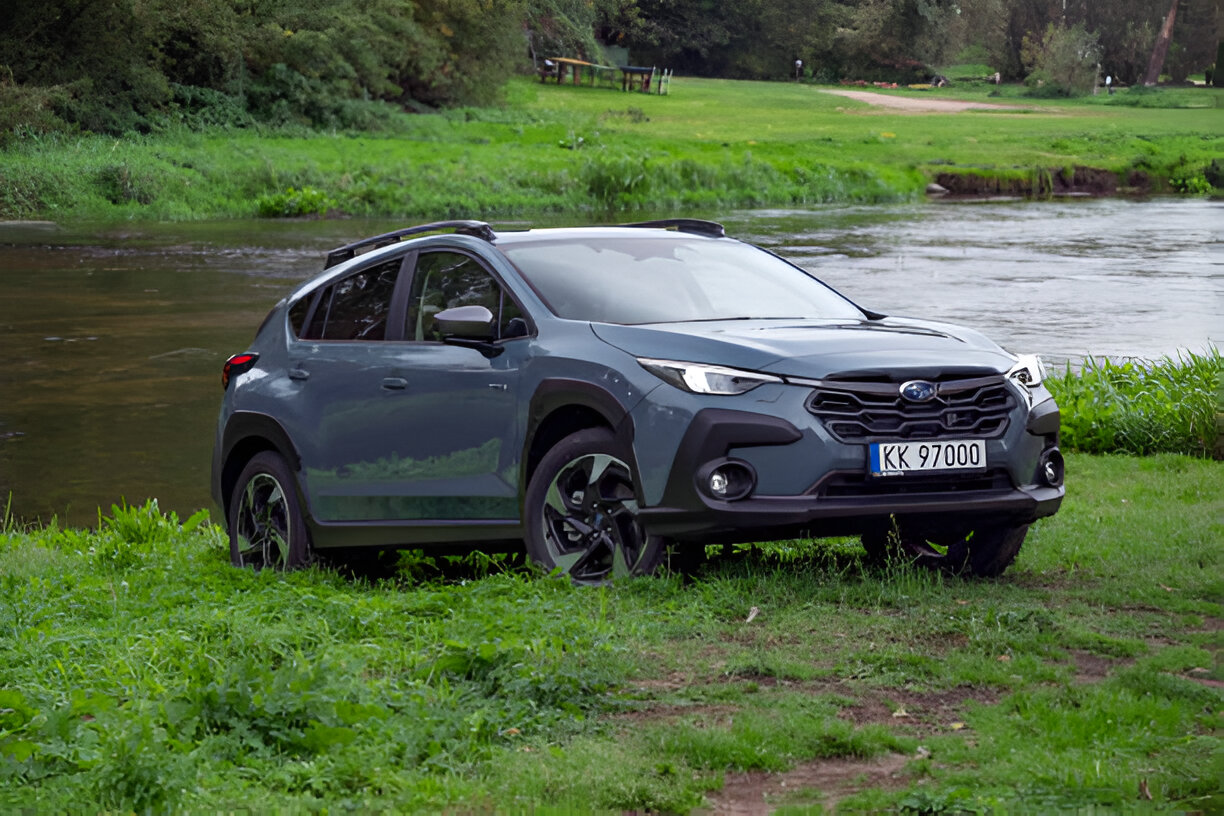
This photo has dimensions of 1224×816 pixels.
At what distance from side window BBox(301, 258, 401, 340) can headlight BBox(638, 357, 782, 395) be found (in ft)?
6.44

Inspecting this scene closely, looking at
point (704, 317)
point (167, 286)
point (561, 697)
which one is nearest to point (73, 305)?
point (167, 286)

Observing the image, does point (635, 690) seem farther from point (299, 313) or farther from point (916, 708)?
point (299, 313)

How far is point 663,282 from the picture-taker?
25.1 ft

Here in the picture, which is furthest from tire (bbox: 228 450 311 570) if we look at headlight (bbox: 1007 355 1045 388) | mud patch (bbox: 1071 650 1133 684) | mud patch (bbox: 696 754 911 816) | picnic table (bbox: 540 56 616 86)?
picnic table (bbox: 540 56 616 86)

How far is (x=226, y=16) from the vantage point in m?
43.8

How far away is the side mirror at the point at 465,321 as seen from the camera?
7195mm

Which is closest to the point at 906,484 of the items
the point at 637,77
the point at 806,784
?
the point at 806,784

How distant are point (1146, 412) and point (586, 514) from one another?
6780 mm

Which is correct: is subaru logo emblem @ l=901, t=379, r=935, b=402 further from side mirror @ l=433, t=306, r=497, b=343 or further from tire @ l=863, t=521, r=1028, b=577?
side mirror @ l=433, t=306, r=497, b=343

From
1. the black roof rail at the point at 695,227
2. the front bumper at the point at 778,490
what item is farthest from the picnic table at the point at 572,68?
the front bumper at the point at 778,490

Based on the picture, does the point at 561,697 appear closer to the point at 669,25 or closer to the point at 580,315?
the point at 580,315

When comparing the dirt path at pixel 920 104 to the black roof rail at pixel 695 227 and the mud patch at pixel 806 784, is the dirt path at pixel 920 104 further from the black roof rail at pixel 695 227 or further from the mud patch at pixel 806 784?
the mud patch at pixel 806 784

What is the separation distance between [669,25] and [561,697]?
78837 millimetres

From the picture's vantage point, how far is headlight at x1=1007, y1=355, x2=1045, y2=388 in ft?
23.2
